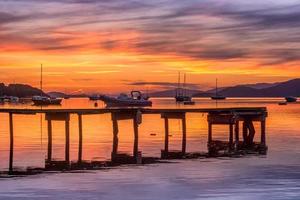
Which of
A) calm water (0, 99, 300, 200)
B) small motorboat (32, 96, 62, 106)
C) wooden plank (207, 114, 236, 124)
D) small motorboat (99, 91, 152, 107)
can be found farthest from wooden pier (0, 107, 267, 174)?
small motorboat (32, 96, 62, 106)

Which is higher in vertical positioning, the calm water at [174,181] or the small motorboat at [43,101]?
the small motorboat at [43,101]

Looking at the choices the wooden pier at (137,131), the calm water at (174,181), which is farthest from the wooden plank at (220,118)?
the calm water at (174,181)

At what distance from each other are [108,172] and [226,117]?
2867 centimetres

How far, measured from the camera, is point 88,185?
25688 mm

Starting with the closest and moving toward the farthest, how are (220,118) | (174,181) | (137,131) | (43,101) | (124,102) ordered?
(174,181) < (137,131) < (220,118) < (124,102) < (43,101)

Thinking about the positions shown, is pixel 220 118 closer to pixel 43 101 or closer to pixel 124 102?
pixel 124 102

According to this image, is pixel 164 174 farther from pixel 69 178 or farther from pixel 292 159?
pixel 292 159

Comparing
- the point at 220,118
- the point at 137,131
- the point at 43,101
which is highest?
the point at 43,101

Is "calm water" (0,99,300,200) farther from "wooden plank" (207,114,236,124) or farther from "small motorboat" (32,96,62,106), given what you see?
"small motorboat" (32,96,62,106)

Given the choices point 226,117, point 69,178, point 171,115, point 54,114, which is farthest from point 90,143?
point 69,178

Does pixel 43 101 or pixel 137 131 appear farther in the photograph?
pixel 43 101

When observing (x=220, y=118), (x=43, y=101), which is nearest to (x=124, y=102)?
(x=43, y=101)

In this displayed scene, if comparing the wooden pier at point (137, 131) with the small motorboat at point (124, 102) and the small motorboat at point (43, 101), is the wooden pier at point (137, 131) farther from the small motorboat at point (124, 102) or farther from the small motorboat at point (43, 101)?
the small motorboat at point (43, 101)

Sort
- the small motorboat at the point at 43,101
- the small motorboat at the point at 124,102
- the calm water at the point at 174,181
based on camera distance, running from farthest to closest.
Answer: the small motorboat at the point at 43,101 → the small motorboat at the point at 124,102 → the calm water at the point at 174,181
